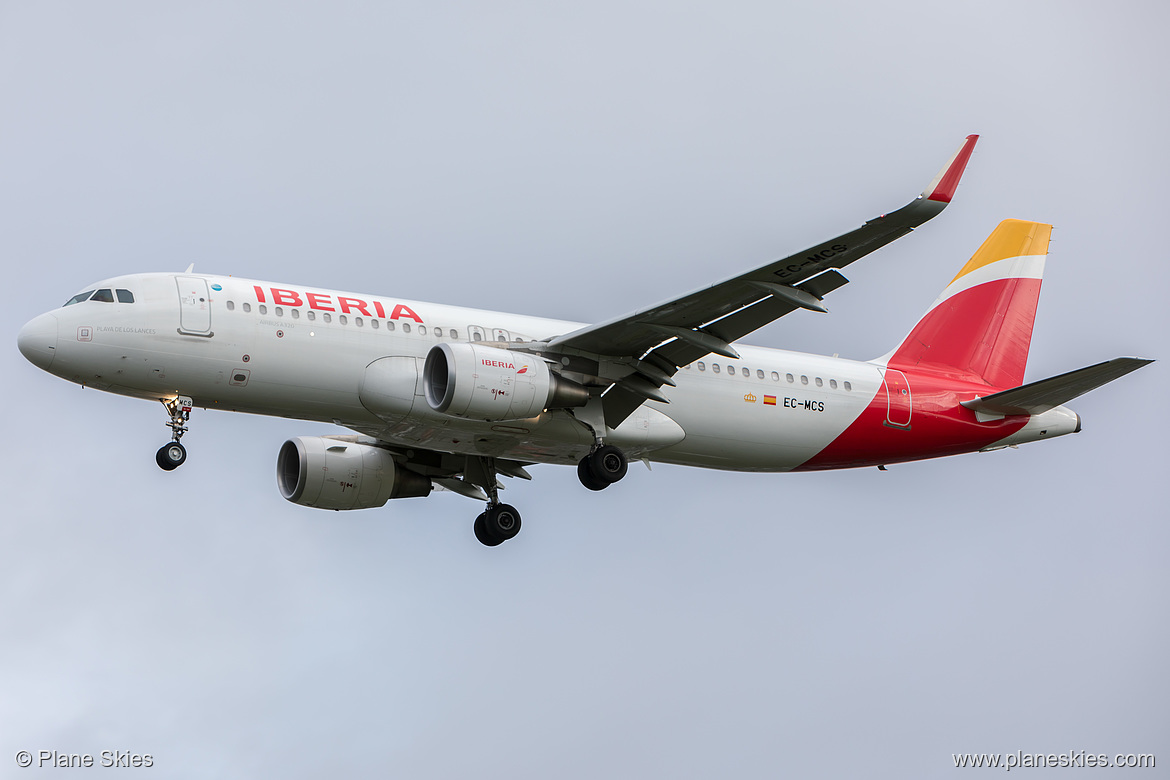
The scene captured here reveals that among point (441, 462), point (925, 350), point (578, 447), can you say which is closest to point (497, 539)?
point (441, 462)

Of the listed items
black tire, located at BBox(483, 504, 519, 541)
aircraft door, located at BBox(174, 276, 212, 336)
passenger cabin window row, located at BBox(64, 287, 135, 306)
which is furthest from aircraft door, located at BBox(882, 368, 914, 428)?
passenger cabin window row, located at BBox(64, 287, 135, 306)

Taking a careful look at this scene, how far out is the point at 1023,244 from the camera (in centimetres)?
3638

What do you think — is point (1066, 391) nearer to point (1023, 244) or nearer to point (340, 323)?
point (1023, 244)

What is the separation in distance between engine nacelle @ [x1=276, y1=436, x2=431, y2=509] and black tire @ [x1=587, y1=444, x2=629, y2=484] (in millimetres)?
6190

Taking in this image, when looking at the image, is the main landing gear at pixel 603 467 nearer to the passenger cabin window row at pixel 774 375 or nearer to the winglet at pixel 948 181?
the passenger cabin window row at pixel 774 375

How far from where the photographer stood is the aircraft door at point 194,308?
2638cm

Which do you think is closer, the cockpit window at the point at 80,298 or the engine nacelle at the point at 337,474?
the cockpit window at the point at 80,298

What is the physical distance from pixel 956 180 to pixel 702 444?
10088 mm

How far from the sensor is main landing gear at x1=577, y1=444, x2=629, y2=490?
1135 inches

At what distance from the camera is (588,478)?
28969mm

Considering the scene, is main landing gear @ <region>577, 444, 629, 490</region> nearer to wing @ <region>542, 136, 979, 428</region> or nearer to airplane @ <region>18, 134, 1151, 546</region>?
airplane @ <region>18, 134, 1151, 546</region>

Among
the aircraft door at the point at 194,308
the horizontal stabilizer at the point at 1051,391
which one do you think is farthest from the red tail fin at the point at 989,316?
the aircraft door at the point at 194,308

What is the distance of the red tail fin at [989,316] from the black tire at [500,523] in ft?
34.1

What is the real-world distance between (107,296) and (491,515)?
35.7 feet
